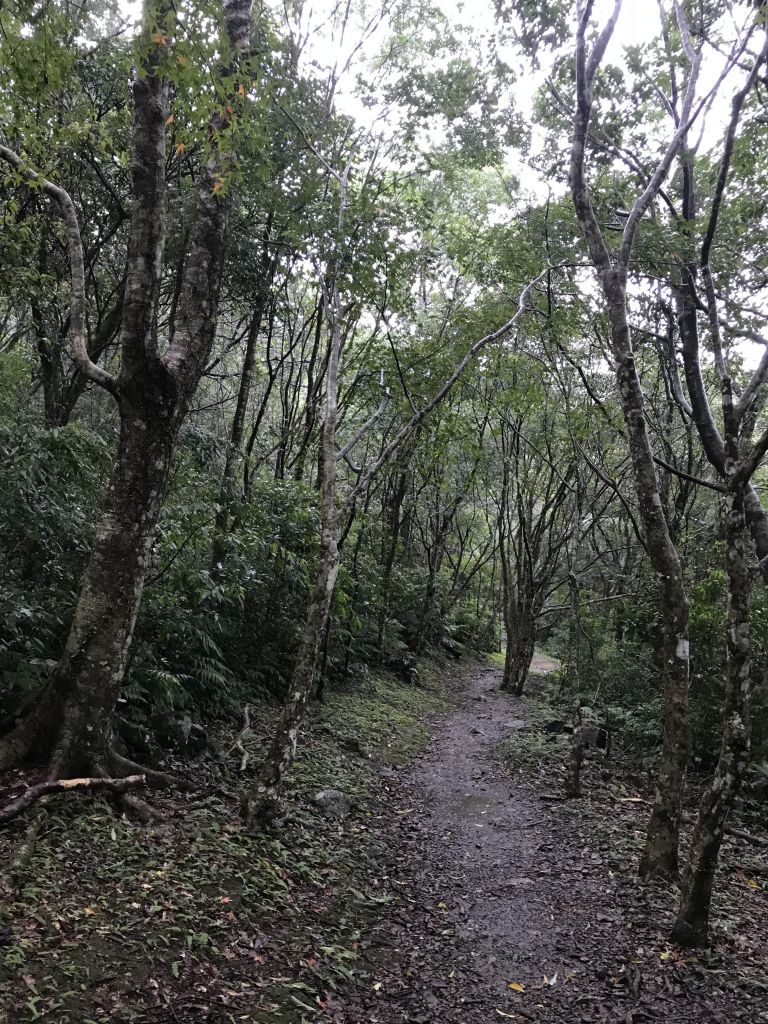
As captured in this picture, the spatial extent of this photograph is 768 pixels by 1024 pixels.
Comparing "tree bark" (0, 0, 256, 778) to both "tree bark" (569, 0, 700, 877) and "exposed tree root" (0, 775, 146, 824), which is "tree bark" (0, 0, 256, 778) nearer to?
"exposed tree root" (0, 775, 146, 824)

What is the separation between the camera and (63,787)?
4832 mm

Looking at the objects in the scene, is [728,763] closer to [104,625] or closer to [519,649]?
[104,625]

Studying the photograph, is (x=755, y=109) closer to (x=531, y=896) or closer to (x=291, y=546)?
(x=291, y=546)

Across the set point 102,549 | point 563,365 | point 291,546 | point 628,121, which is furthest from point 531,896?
point 563,365

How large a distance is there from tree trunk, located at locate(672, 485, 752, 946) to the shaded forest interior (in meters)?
0.03

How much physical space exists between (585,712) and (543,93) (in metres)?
10.2

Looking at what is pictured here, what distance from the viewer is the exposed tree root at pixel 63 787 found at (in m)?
4.39

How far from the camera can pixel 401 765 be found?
9.76 metres

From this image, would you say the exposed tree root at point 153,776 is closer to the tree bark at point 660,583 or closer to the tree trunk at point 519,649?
the tree bark at point 660,583

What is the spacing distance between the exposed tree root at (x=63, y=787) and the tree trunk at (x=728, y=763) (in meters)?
4.63

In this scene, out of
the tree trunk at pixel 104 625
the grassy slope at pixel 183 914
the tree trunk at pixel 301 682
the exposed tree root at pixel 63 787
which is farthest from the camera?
the tree trunk at pixel 301 682

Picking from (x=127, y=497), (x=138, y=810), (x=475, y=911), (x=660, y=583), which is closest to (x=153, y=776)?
(x=138, y=810)

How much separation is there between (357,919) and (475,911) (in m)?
1.18

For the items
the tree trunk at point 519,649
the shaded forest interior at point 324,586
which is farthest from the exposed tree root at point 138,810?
the tree trunk at point 519,649
